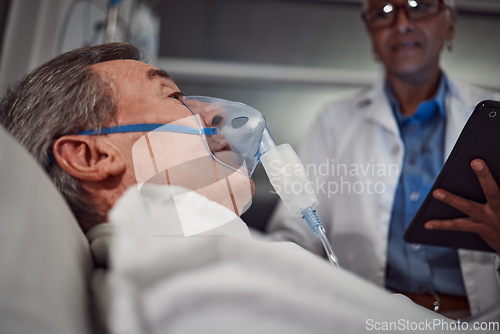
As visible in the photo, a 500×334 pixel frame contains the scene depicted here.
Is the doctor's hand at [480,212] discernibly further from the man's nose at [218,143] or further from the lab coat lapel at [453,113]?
the man's nose at [218,143]

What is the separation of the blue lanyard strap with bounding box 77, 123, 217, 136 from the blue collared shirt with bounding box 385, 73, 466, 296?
74 centimetres

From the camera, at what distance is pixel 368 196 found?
4.51 feet

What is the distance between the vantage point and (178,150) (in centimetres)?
87

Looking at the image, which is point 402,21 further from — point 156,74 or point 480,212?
point 156,74

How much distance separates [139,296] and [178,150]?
417 millimetres

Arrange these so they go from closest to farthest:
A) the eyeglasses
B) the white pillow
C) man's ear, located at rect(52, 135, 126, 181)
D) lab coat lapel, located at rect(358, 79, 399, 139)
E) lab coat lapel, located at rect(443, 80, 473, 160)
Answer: the white pillow → man's ear, located at rect(52, 135, 126, 181) → lab coat lapel, located at rect(443, 80, 473, 160) → the eyeglasses → lab coat lapel, located at rect(358, 79, 399, 139)

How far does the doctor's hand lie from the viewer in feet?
3.13

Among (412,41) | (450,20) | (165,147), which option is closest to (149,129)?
(165,147)

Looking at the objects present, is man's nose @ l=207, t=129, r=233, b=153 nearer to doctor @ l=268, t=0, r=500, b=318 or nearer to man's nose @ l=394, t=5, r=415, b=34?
doctor @ l=268, t=0, r=500, b=318

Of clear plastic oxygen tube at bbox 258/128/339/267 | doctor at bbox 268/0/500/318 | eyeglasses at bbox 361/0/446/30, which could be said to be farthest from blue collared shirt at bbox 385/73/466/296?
clear plastic oxygen tube at bbox 258/128/339/267

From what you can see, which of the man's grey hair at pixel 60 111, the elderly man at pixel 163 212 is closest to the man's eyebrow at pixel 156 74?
the elderly man at pixel 163 212

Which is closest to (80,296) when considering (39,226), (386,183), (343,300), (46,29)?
(39,226)

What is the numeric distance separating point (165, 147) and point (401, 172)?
2.70ft

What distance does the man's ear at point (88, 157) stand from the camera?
0.84 meters
